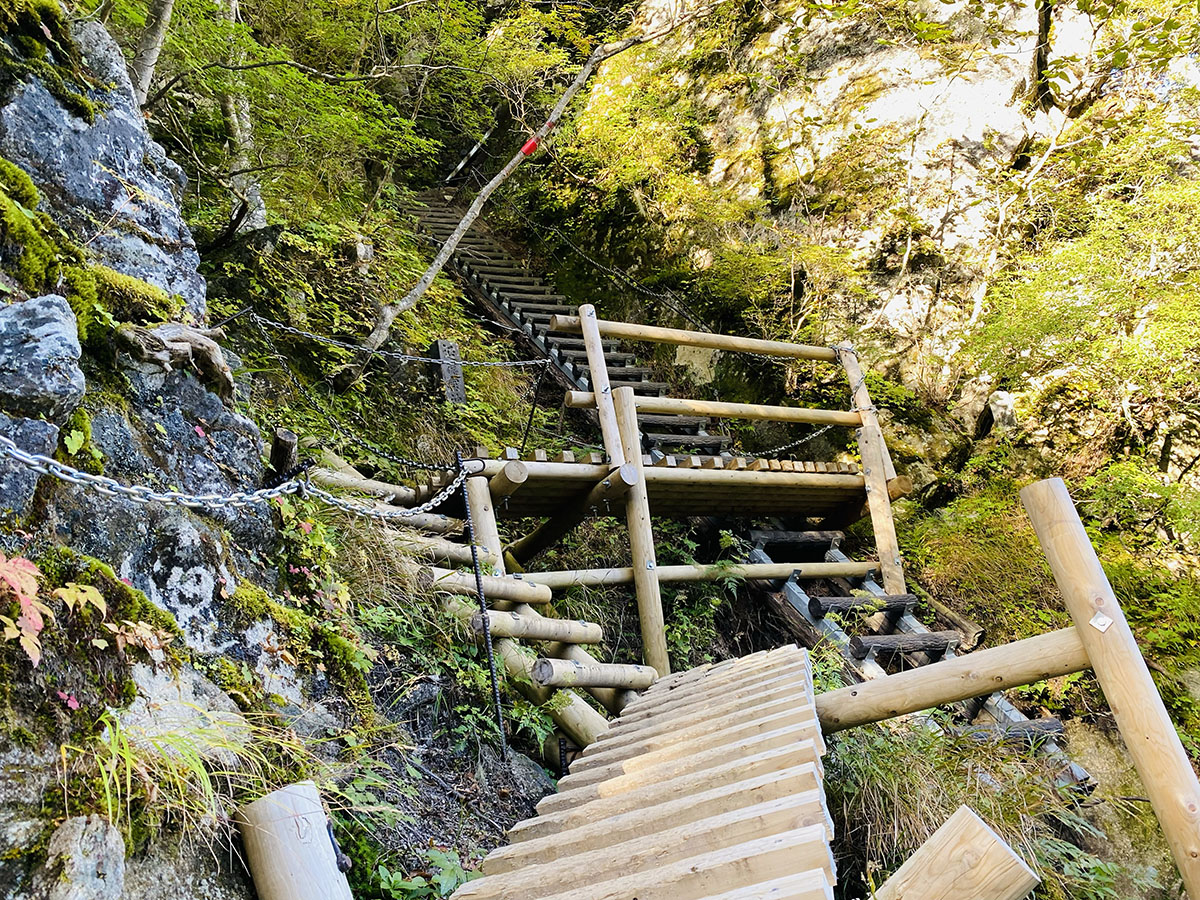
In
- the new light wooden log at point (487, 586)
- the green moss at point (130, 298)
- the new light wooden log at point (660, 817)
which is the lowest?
the new light wooden log at point (660, 817)

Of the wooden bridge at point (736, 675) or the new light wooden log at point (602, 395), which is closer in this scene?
the wooden bridge at point (736, 675)

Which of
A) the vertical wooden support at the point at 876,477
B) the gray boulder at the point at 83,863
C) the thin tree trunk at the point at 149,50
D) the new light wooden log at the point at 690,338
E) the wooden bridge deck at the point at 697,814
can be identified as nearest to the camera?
the gray boulder at the point at 83,863

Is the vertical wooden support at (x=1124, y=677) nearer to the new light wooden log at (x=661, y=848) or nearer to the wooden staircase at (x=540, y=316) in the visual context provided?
the new light wooden log at (x=661, y=848)

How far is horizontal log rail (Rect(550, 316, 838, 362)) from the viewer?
6.12 meters

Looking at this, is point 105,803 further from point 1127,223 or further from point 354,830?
point 1127,223

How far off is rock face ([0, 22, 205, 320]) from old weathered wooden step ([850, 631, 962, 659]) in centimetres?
465

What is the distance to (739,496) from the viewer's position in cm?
660

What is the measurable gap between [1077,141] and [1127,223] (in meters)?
1.42

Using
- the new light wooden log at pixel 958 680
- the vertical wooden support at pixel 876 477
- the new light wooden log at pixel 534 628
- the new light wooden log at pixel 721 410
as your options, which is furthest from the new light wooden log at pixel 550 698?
the vertical wooden support at pixel 876 477

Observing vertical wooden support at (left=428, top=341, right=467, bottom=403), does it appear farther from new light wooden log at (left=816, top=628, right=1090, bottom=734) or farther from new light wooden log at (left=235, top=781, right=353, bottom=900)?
new light wooden log at (left=235, top=781, right=353, bottom=900)

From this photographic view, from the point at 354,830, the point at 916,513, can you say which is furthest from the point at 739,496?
the point at 354,830

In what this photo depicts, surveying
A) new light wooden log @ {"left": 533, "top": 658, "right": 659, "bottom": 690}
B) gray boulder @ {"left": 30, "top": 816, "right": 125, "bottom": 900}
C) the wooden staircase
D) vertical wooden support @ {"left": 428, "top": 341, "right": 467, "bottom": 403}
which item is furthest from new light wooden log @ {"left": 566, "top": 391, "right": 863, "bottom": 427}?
gray boulder @ {"left": 30, "top": 816, "right": 125, "bottom": 900}

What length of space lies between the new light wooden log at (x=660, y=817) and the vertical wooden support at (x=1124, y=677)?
1351mm

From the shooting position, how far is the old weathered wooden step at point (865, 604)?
577 cm
